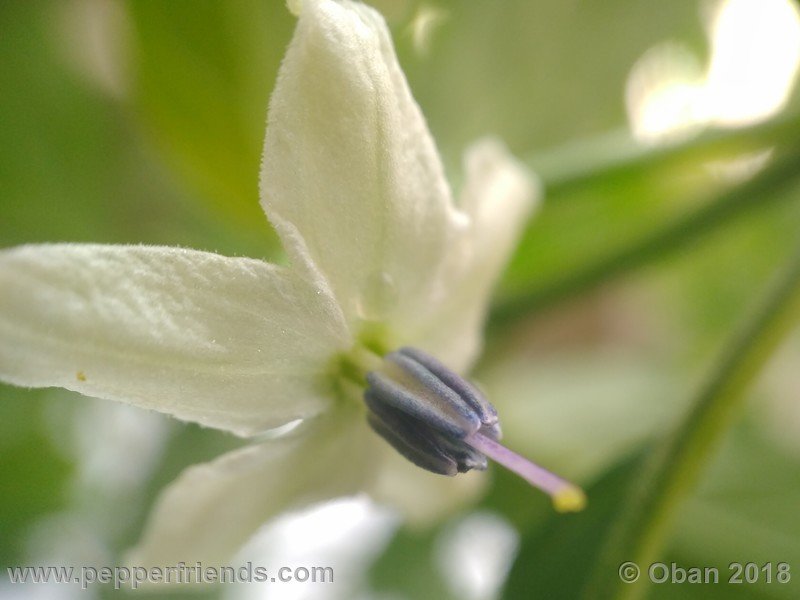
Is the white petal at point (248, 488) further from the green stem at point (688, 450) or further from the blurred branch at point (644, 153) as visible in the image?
the blurred branch at point (644, 153)

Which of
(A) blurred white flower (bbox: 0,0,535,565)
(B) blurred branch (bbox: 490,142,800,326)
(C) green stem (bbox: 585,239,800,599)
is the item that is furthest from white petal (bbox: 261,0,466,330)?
(B) blurred branch (bbox: 490,142,800,326)

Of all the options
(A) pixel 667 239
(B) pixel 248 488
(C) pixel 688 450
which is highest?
(A) pixel 667 239

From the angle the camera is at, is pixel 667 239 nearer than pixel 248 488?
No

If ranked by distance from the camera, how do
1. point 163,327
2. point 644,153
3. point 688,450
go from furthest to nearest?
point 644,153 → point 688,450 → point 163,327

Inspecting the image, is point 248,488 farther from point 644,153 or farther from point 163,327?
point 644,153

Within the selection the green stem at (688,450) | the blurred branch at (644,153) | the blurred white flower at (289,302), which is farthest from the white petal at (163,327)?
the blurred branch at (644,153)

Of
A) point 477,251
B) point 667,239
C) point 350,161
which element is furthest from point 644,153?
point 350,161

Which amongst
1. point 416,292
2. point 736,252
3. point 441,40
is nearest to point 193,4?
point 441,40

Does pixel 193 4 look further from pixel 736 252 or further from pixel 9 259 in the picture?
pixel 736 252
